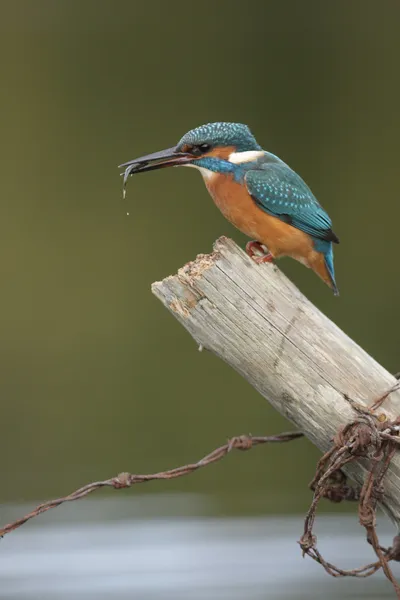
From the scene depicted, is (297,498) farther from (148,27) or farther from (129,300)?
(148,27)

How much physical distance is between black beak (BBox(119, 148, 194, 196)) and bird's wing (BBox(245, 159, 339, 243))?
16cm

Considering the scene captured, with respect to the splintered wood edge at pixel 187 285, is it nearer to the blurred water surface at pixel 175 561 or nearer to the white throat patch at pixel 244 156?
the white throat patch at pixel 244 156

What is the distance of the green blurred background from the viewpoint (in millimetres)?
5961

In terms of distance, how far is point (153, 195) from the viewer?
659 centimetres

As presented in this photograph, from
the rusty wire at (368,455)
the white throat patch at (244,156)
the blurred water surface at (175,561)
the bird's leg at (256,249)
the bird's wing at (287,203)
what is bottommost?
the blurred water surface at (175,561)

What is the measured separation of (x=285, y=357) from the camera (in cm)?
188

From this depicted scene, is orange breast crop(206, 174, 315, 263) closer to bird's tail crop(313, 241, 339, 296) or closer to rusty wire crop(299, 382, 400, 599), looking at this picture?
bird's tail crop(313, 241, 339, 296)

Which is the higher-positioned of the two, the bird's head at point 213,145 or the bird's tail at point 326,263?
the bird's head at point 213,145

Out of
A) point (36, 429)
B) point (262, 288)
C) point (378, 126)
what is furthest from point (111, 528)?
point (378, 126)

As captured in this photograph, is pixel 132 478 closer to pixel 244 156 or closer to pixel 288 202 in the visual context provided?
pixel 288 202

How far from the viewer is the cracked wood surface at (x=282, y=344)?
1878 mm

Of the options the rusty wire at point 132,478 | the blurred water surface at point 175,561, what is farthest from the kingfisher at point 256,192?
the blurred water surface at point 175,561

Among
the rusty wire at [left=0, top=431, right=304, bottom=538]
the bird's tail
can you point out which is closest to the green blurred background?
the bird's tail

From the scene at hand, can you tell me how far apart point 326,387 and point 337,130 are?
5241mm
